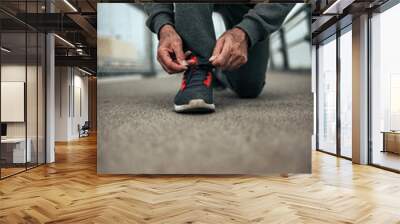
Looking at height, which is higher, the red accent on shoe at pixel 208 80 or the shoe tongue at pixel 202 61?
the shoe tongue at pixel 202 61

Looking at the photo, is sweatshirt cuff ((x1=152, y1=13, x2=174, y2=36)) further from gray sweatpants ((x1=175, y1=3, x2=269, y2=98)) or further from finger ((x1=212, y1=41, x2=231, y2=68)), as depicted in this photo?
finger ((x1=212, y1=41, x2=231, y2=68))

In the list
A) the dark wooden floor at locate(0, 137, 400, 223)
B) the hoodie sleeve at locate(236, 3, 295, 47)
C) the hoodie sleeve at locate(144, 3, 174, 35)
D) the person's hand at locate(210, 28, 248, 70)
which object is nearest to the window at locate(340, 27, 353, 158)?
the dark wooden floor at locate(0, 137, 400, 223)

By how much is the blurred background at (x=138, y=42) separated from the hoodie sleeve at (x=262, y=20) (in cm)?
14

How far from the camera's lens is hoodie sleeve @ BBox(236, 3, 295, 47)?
20.0 feet

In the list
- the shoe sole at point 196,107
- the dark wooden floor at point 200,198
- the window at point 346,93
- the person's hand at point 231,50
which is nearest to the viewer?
the dark wooden floor at point 200,198

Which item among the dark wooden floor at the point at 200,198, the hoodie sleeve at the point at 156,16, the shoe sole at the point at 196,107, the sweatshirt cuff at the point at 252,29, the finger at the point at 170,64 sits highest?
the hoodie sleeve at the point at 156,16

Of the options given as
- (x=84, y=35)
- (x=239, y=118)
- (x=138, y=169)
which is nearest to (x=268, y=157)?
(x=239, y=118)

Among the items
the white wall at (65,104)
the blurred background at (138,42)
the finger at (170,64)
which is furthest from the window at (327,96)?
the white wall at (65,104)

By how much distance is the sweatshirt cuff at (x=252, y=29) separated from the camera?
6.08 meters

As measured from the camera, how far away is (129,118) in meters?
6.04

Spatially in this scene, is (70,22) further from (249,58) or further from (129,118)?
(249,58)

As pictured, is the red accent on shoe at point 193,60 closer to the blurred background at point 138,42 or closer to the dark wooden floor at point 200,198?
the blurred background at point 138,42

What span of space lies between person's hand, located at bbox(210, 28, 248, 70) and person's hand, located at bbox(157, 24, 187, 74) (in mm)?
490

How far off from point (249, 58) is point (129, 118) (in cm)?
206
